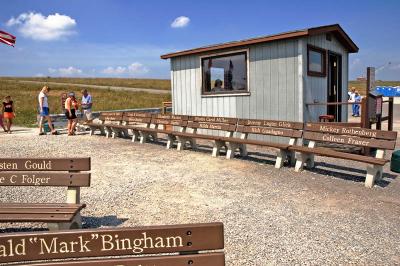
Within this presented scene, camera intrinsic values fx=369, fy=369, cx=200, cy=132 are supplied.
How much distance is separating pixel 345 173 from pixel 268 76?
3.92 m

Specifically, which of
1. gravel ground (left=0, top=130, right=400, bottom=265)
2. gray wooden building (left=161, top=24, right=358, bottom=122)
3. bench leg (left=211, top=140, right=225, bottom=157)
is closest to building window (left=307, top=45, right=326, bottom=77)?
gray wooden building (left=161, top=24, right=358, bottom=122)

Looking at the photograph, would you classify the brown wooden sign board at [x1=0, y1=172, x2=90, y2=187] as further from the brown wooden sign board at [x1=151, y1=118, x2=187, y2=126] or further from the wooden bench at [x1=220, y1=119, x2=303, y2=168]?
the brown wooden sign board at [x1=151, y1=118, x2=187, y2=126]

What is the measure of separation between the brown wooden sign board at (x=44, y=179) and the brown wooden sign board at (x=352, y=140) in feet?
15.6

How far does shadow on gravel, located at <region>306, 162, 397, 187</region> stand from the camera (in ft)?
22.3

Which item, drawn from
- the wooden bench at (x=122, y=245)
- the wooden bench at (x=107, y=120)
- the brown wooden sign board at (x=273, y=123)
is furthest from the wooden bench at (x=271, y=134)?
the wooden bench at (x=122, y=245)

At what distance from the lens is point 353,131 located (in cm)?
704

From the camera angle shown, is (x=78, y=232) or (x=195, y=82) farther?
(x=195, y=82)

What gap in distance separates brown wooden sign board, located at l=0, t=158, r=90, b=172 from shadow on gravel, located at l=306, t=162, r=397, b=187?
4.83 m

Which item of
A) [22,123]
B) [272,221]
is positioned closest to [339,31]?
[272,221]

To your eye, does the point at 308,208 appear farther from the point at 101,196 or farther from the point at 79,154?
the point at 79,154

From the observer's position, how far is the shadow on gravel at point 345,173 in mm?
6809

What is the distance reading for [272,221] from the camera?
4.75m

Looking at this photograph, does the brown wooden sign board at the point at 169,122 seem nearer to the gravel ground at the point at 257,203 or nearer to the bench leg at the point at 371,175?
the gravel ground at the point at 257,203

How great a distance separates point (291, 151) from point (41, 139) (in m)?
8.42
